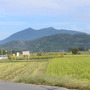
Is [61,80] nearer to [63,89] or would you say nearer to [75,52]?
[63,89]

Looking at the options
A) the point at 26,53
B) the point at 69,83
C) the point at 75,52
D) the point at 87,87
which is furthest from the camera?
the point at 75,52

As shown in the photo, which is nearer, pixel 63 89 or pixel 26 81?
pixel 63 89

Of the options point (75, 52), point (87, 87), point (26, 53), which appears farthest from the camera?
point (75, 52)

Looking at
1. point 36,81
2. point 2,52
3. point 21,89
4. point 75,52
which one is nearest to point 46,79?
point 36,81

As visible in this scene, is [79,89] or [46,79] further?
[46,79]

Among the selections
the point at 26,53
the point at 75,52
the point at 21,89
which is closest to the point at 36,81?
the point at 21,89

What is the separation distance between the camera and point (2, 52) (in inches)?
7790

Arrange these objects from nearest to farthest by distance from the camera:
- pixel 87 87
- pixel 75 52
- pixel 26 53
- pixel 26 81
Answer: pixel 87 87
pixel 26 81
pixel 26 53
pixel 75 52

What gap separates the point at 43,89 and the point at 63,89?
965mm

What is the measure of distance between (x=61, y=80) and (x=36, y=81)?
181cm

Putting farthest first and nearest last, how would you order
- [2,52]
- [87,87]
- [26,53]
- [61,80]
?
[2,52] → [26,53] → [61,80] → [87,87]

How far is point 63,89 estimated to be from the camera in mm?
14945

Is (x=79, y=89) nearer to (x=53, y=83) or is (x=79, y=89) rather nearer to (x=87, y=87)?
(x=87, y=87)

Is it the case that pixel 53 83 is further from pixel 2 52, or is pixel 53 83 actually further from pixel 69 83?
pixel 2 52
